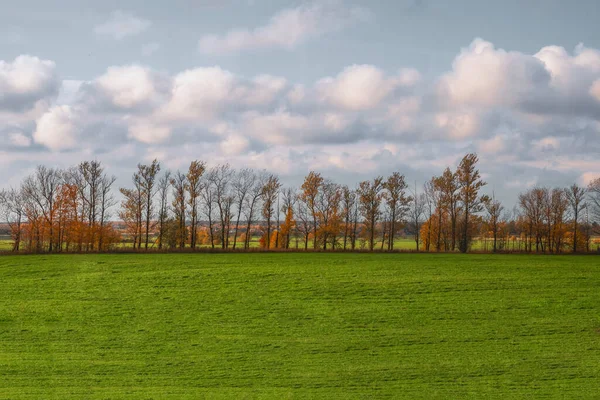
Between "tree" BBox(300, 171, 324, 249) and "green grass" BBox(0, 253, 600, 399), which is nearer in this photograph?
"green grass" BBox(0, 253, 600, 399)

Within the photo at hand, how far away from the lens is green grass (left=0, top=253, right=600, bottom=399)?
16.4 metres

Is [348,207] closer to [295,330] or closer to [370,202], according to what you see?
[370,202]

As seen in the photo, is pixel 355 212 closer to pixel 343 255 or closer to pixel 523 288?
pixel 343 255

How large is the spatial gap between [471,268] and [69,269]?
2549 cm

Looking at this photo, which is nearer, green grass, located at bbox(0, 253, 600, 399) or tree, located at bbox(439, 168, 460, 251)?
green grass, located at bbox(0, 253, 600, 399)

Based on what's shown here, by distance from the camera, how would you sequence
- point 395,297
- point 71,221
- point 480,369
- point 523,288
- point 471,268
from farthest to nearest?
point 71,221, point 471,268, point 523,288, point 395,297, point 480,369

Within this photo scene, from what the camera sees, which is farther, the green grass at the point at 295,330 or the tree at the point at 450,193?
the tree at the point at 450,193

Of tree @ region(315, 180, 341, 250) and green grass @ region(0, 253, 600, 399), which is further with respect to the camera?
tree @ region(315, 180, 341, 250)

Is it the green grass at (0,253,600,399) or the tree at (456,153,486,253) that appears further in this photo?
the tree at (456,153,486,253)

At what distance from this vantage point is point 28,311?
2430 centimetres

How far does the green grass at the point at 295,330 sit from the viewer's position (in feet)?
53.8

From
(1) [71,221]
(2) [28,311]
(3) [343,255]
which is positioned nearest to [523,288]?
(3) [343,255]

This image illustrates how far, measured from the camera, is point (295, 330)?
72.3 ft

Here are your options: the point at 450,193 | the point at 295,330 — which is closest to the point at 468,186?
Result: the point at 450,193
